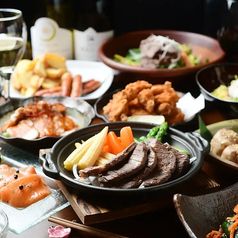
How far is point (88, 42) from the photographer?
9.66ft

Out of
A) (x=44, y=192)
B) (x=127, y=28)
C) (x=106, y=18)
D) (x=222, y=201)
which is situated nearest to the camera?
(x=222, y=201)

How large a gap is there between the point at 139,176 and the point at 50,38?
1.73 metres

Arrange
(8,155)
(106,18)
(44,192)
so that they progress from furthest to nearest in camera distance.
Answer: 1. (106,18)
2. (8,155)
3. (44,192)

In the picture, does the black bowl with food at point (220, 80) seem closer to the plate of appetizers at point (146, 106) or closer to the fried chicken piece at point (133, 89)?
the plate of appetizers at point (146, 106)

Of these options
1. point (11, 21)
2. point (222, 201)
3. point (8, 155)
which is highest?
point (11, 21)

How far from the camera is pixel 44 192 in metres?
1.59

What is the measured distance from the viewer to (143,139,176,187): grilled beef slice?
1425 millimetres

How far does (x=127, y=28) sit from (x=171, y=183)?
2.15 m

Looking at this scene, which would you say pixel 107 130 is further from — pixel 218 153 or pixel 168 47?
pixel 168 47

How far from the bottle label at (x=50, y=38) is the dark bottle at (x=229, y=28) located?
3.40 ft

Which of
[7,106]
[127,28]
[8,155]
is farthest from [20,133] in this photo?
[127,28]

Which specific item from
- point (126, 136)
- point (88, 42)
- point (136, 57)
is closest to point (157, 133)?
point (126, 136)

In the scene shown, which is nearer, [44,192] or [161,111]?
[44,192]

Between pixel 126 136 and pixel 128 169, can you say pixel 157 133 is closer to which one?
pixel 126 136
